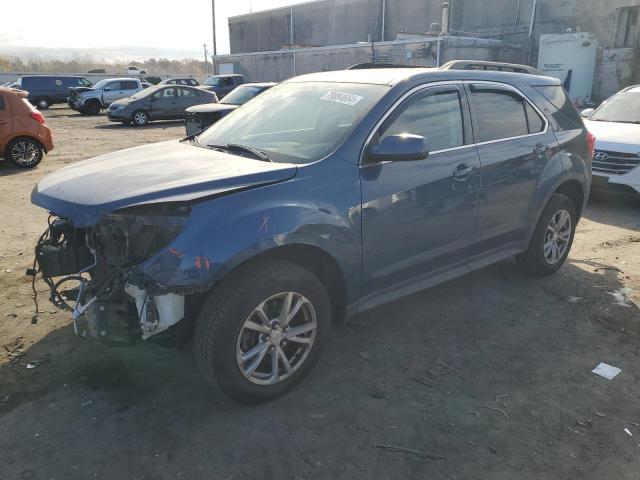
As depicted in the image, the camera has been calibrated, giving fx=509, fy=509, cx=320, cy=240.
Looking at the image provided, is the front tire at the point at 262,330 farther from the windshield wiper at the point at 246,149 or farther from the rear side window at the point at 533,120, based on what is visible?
the rear side window at the point at 533,120

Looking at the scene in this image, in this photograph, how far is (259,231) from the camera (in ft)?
8.81

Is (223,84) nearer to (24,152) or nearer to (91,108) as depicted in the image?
(91,108)

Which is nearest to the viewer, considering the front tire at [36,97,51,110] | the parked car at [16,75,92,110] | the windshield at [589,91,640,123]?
the windshield at [589,91,640,123]

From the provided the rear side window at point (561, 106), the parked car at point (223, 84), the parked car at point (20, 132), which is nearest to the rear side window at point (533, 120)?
the rear side window at point (561, 106)

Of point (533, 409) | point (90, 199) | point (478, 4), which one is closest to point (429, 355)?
point (533, 409)

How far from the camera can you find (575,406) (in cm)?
302

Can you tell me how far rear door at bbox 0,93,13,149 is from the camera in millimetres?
10016

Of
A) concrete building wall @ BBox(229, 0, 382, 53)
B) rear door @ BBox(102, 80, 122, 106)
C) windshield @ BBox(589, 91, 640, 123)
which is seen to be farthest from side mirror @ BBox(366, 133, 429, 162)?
concrete building wall @ BBox(229, 0, 382, 53)

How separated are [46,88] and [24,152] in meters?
20.5

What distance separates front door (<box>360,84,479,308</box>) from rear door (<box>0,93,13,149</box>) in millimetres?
9568

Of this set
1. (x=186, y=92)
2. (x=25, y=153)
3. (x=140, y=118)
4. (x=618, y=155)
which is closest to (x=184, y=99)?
(x=186, y=92)

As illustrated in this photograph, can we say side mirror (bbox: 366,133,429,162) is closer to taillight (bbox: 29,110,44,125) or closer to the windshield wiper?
the windshield wiper

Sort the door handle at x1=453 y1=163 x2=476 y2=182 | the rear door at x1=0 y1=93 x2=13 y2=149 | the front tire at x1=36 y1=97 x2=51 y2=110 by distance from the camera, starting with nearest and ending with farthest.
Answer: the door handle at x1=453 y1=163 x2=476 y2=182
the rear door at x1=0 y1=93 x2=13 y2=149
the front tire at x1=36 y1=97 x2=51 y2=110

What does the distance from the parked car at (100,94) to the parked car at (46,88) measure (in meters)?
2.68
